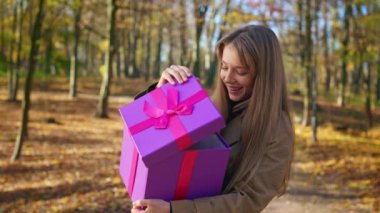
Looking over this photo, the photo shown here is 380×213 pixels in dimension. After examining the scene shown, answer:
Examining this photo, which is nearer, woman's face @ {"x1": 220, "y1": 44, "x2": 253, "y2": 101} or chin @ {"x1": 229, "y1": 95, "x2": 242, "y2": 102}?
woman's face @ {"x1": 220, "y1": 44, "x2": 253, "y2": 101}

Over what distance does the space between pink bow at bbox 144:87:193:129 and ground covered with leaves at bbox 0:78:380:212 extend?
5271mm

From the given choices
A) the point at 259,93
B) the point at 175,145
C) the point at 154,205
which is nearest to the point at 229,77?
the point at 259,93

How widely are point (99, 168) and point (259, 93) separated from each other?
803cm

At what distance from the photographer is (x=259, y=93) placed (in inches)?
75.2

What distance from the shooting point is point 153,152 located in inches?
62.1

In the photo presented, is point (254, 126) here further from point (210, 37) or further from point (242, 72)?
point (210, 37)

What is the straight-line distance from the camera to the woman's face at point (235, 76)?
6.39 feet

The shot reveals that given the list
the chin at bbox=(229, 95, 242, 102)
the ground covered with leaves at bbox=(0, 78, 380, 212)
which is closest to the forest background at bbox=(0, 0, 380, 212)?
the ground covered with leaves at bbox=(0, 78, 380, 212)

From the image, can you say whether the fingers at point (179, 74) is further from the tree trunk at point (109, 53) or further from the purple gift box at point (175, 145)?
the tree trunk at point (109, 53)

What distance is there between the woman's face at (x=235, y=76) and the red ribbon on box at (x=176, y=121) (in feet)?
0.93

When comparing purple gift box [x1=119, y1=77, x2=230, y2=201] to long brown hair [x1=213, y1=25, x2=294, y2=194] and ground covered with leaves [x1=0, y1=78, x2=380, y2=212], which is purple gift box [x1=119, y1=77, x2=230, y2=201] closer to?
long brown hair [x1=213, y1=25, x2=294, y2=194]

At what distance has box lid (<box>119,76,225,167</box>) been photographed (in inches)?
63.0

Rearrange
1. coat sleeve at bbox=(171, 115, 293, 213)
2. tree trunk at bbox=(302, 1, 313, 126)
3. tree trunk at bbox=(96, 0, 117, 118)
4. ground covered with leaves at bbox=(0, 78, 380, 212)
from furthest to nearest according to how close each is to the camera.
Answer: tree trunk at bbox=(96, 0, 117, 118)
tree trunk at bbox=(302, 1, 313, 126)
ground covered with leaves at bbox=(0, 78, 380, 212)
coat sleeve at bbox=(171, 115, 293, 213)

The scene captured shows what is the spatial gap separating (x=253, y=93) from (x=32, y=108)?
17.2 metres
